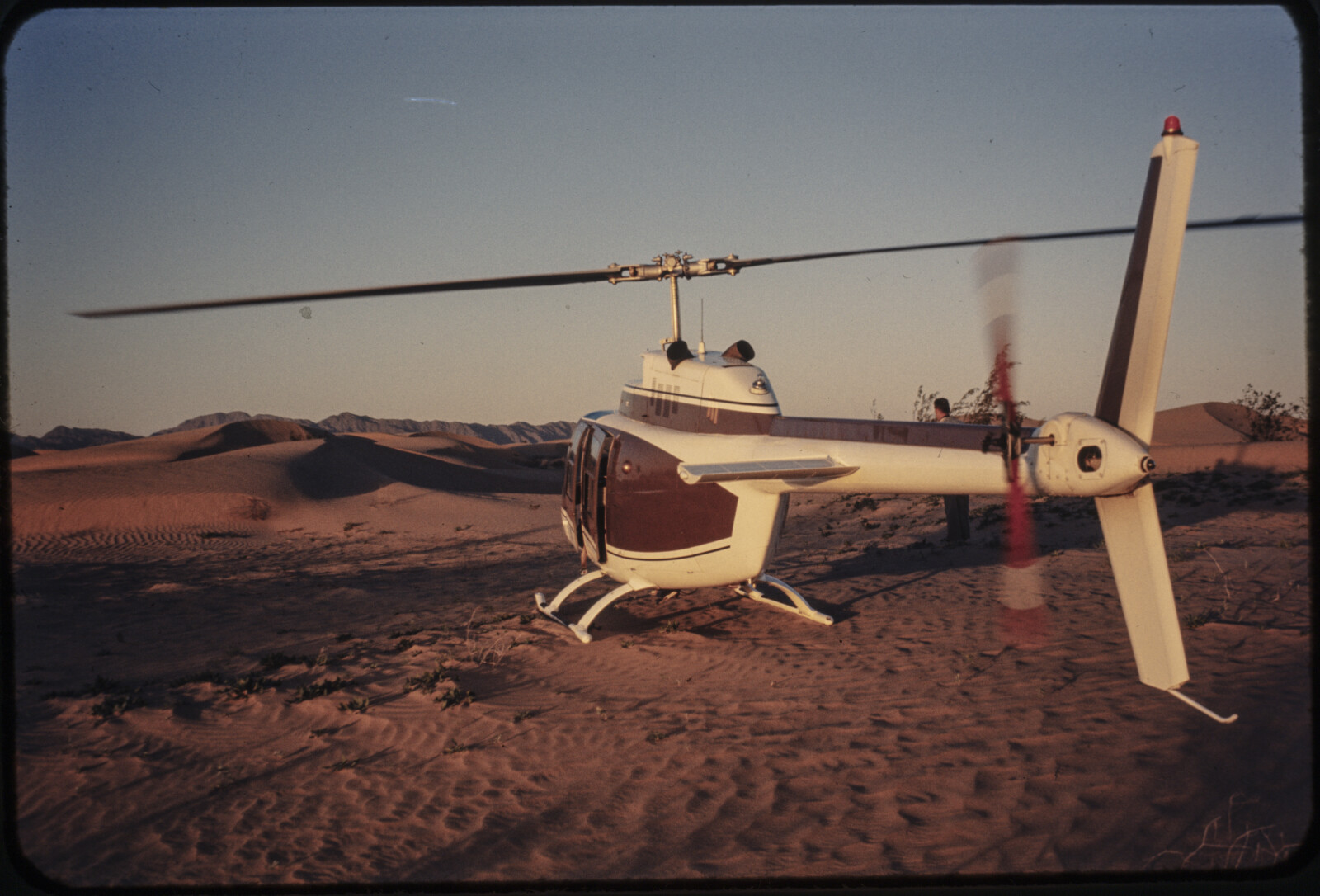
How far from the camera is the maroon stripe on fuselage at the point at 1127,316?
5398 mm

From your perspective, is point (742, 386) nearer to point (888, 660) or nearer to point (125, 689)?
point (888, 660)

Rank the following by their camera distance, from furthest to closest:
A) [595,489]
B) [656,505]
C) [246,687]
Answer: [595,489]
[656,505]
[246,687]

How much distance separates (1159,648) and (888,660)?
3.57 metres

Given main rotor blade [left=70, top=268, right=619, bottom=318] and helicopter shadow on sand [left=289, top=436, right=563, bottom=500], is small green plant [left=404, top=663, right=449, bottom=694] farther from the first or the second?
helicopter shadow on sand [left=289, top=436, right=563, bottom=500]

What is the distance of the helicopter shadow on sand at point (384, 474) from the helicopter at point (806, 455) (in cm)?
2261

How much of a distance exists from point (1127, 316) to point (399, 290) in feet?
20.1

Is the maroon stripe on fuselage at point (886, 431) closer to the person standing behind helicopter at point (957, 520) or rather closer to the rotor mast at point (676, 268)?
the rotor mast at point (676, 268)

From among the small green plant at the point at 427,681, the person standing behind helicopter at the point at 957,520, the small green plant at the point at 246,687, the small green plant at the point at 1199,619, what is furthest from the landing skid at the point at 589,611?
the person standing behind helicopter at the point at 957,520

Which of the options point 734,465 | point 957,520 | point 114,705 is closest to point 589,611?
point 734,465

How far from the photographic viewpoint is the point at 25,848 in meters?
5.23

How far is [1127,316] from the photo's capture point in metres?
5.59

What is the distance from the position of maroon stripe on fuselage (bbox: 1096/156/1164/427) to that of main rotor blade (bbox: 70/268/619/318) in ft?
16.3

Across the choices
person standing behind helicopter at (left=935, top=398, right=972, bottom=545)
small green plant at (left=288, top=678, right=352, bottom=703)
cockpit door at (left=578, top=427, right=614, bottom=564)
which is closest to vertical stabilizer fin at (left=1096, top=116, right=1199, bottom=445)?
cockpit door at (left=578, top=427, right=614, bottom=564)

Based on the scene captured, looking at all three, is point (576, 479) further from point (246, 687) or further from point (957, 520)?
point (957, 520)
